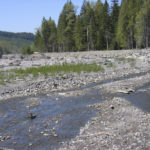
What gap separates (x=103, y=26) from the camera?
64.8 metres

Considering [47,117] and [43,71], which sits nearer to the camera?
[47,117]

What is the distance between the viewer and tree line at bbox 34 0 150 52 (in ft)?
184

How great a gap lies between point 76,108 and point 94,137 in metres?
4.64

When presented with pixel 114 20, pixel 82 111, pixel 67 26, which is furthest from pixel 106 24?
pixel 82 111

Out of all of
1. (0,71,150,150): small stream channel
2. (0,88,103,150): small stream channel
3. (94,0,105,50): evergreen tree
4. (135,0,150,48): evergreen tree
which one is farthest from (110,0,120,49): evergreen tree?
(0,88,103,150): small stream channel

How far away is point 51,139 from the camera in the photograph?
31.1ft

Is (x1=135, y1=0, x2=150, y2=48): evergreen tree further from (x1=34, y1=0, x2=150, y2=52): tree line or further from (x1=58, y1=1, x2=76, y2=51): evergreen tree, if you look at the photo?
(x1=58, y1=1, x2=76, y2=51): evergreen tree

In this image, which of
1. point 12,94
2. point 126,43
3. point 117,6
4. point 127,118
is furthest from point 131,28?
point 127,118

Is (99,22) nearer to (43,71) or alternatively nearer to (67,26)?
(67,26)

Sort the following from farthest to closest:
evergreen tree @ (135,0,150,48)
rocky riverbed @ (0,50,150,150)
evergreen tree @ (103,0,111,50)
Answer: evergreen tree @ (103,0,111,50) < evergreen tree @ (135,0,150,48) < rocky riverbed @ (0,50,150,150)

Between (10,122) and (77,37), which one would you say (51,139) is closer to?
(10,122)

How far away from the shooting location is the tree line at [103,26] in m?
56.2

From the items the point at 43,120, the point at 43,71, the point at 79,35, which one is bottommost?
the point at 43,120

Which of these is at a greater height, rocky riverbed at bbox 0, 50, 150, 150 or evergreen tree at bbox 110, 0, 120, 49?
evergreen tree at bbox 110, 0, 120, 49
